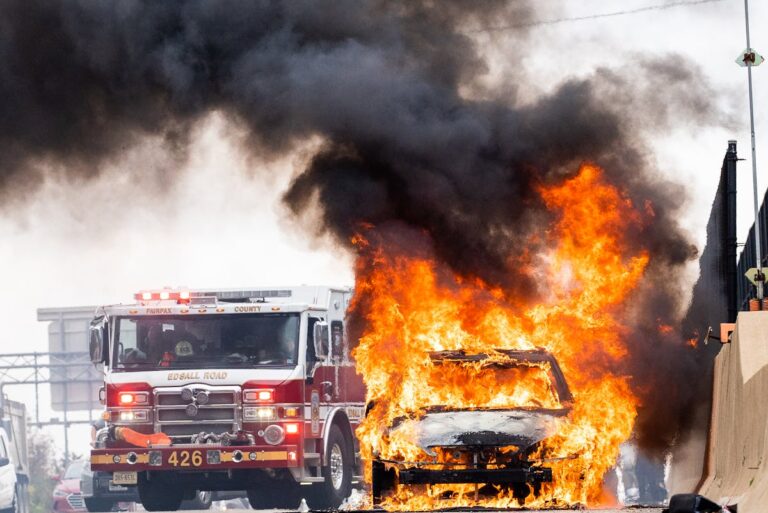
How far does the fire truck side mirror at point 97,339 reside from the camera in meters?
19.4

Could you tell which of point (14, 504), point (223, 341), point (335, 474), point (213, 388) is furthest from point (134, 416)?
point (14, 504)

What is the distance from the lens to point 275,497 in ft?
71.6

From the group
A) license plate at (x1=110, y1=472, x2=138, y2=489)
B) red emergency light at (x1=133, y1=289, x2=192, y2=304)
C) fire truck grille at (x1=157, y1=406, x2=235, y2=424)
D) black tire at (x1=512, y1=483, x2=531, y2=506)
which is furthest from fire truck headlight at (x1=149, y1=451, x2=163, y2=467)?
black tire at (x1=512, y1=483, x2=531, y2=506)

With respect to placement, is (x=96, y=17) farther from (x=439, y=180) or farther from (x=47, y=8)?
(x=439, y=180)

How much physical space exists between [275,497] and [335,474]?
1.50 meters

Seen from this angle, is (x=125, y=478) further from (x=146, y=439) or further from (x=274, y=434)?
(x=274, y=434)

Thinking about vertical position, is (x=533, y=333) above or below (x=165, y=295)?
below

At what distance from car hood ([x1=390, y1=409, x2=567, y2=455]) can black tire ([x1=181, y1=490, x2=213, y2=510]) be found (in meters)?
9.75

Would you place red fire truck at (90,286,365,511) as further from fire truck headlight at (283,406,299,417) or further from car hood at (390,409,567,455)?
car hood at (390,409,567,455)

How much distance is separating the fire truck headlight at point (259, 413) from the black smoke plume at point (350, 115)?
2.71 m

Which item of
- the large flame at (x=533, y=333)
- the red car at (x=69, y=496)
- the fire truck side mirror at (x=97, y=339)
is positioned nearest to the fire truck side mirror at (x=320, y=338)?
the large flame at (x=533, y=333)

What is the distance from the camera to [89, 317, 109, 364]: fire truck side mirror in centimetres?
1936

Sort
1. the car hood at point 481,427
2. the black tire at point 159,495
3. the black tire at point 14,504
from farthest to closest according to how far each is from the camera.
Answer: the black tire at point 14,504
the black tire at point 159,495
the car hood at point 481,427

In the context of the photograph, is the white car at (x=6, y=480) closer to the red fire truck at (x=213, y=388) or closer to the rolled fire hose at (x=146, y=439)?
the red fire truck at (x=213, y=388)
